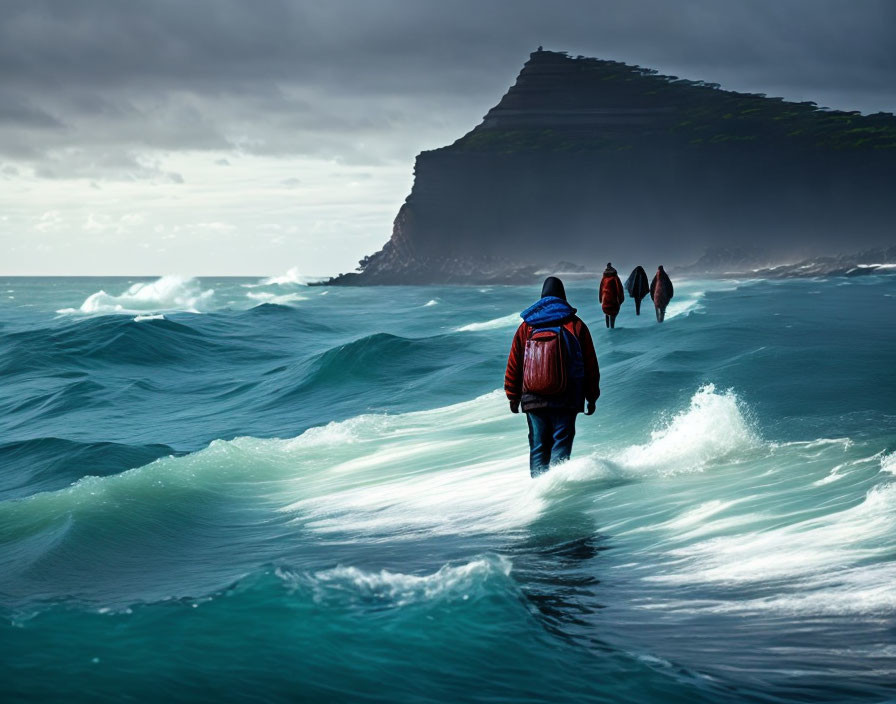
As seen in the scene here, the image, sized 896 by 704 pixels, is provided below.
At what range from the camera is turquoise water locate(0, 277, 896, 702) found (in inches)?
173

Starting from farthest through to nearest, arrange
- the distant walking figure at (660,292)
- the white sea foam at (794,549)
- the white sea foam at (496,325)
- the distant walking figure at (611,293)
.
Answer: the white sea foam at (496,325)
the distant walking figure at (660,292)
the distant walking figure at (611,293)
the white sea foam at (794,549)

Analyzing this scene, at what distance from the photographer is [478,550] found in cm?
657

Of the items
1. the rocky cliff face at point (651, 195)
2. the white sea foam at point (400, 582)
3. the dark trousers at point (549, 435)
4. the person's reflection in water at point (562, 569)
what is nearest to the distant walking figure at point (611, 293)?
the dark trousers at point (549, 435)

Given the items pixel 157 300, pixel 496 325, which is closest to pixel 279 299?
pixel 157 300

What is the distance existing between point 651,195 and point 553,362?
124 m

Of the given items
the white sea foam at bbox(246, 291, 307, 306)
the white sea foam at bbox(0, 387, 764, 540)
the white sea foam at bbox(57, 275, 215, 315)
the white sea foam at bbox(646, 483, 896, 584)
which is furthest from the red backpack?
the white sea foam at bbox(246, 291, 307, 306)

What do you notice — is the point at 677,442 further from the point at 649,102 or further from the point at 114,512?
the point at 649,102

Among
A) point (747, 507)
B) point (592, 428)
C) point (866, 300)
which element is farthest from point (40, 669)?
point (866, 300)

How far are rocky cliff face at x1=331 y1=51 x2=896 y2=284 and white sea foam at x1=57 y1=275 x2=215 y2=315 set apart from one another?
150 ft

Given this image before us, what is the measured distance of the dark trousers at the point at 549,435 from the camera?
710 centimetres

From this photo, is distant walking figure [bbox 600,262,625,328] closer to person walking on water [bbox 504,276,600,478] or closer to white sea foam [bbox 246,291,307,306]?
person walking on water [bbox 504,276,600,478]

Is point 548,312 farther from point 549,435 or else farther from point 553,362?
point 549,435

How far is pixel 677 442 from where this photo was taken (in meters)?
9.30

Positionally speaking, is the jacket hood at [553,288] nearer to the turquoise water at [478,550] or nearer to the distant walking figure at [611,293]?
the turquoise water at [478,550]
